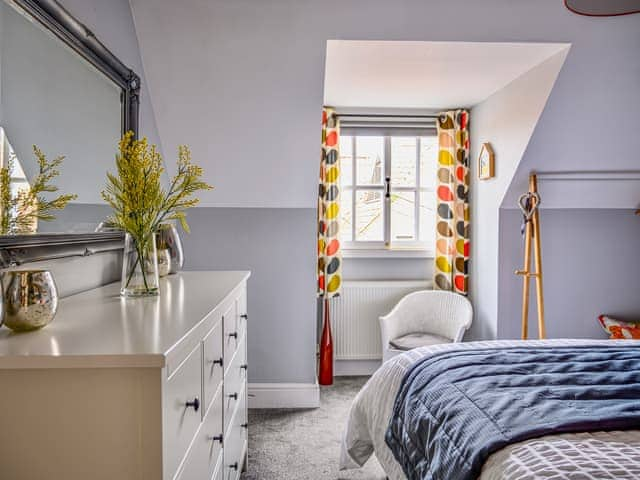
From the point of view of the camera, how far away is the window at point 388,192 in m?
3.98

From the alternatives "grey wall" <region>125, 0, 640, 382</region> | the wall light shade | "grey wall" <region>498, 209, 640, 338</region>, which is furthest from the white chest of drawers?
"grey wall" <region>498, 209, 640, 338</region>

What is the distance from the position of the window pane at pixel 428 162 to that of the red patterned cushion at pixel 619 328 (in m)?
1.64

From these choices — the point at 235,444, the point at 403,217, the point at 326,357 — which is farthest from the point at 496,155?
the point at 235,444

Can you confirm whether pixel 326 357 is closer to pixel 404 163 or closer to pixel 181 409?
pixel 404 163

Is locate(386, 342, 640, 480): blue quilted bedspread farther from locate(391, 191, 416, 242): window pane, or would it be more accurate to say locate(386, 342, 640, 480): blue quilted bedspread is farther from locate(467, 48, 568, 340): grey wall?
locate(391, 191, 416, 242): window pane

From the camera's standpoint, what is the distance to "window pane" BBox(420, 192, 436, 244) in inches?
159

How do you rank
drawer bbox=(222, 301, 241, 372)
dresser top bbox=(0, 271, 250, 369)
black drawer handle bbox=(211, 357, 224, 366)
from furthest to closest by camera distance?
1. drawer bbox=(222, 301, 241, 372)
2. black drawer handle bbox=(211, 357, 224, 366)
3. dresser top bbox=(0, 271, 250, 369)

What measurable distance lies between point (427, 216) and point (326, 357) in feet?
4.80

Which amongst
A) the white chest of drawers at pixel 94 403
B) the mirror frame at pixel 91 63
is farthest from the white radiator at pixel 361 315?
the white chest of drawers at pixel 94 403

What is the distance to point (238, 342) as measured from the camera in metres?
2.00

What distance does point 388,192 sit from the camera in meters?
3.99

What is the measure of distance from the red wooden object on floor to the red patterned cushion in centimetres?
199

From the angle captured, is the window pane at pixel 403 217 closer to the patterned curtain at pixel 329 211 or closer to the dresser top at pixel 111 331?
the patterned curtain at pixel 329 211

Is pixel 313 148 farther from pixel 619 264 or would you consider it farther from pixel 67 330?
pixel 619 264
